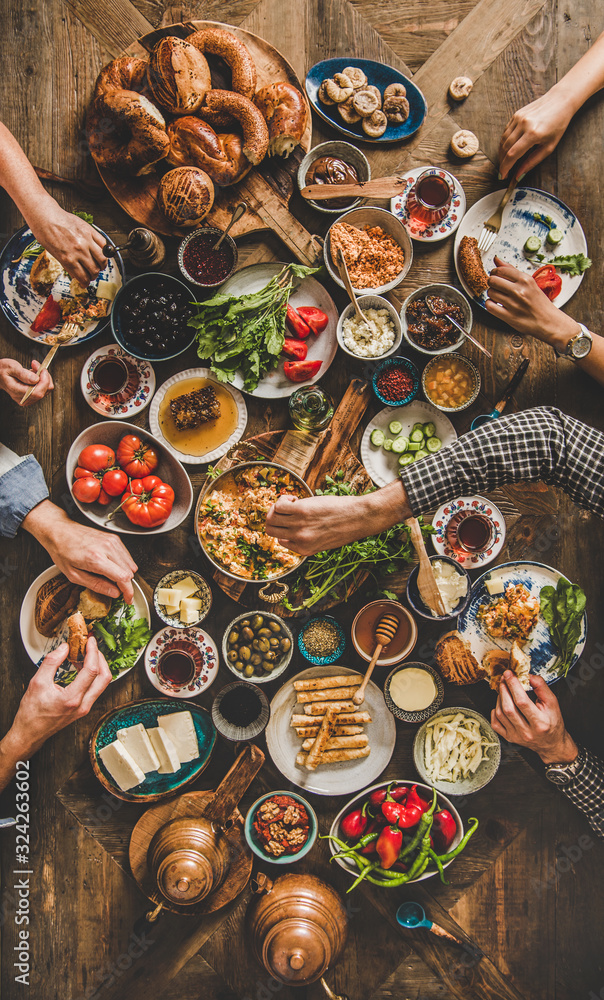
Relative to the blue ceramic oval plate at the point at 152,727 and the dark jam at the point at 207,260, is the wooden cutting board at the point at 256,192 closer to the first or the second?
the dark jam at the point at 207,260

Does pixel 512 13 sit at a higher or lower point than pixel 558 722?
higher

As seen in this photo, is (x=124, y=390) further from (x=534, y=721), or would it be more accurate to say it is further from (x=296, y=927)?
(x=296, y=927)

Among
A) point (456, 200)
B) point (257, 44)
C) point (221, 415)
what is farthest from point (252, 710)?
point (257, 44)

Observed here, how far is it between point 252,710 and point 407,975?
1732mm

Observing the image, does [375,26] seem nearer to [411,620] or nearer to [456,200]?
[456,200]

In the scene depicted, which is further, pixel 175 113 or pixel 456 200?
pixel 456 200

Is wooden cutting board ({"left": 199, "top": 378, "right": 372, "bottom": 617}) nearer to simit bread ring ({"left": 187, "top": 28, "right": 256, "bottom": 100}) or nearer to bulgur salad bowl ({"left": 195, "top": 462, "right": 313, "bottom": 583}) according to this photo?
bulgur salad bowl ({"left": 195, "top": 462, "right": 313, "bottom": 583})

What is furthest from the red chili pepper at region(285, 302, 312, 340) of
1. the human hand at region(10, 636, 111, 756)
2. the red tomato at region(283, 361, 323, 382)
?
the human hand at region(10, 636, 111, 756)

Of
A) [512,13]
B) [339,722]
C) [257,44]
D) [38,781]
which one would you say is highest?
[512,13]

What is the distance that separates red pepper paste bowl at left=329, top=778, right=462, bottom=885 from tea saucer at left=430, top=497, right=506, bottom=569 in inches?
49.3

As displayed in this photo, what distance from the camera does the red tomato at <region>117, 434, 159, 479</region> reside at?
280cm

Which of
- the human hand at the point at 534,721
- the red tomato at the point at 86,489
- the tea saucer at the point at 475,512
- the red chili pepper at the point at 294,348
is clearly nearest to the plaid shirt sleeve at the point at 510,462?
the tea saucer at the point at 475,512

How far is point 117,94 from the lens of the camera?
8.48 ft

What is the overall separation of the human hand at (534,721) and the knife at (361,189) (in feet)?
8.68
